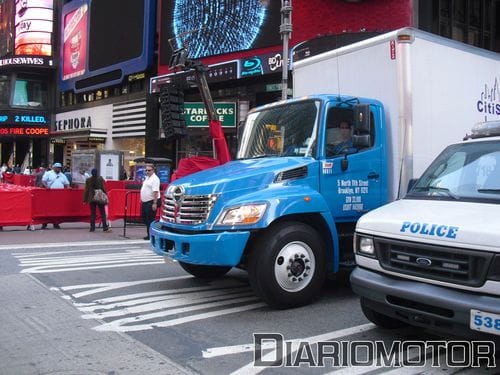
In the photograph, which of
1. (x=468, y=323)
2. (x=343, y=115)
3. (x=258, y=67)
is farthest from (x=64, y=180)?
(x=468, y=323)

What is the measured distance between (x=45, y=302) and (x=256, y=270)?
280 centimetres

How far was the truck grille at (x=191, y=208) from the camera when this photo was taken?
5.95 meters

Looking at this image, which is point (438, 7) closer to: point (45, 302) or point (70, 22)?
point (45, 302)

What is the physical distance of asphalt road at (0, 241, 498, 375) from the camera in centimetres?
449

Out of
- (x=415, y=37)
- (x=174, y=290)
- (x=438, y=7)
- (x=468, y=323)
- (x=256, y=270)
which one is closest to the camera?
(x=468, y=323)

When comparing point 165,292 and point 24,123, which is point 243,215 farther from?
point 24,123

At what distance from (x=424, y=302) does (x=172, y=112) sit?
8.95 m

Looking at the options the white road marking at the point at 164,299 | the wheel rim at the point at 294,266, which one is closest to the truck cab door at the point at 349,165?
the wheel rim at the point at 294,266

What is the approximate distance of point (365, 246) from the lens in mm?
4934

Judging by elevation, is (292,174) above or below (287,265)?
above

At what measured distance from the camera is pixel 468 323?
12.8 feet

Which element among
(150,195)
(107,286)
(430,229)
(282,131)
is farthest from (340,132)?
(150,195)

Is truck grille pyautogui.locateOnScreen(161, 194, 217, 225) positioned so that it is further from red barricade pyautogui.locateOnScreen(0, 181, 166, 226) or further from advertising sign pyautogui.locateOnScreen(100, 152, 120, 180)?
advertising sign pyautogui.locateOnScreen(100, 152, 120, 180)

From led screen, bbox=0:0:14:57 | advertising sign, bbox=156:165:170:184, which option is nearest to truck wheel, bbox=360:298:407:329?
advertising sign, bbox=156:165:170:184
